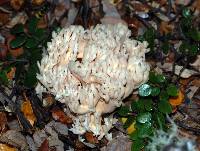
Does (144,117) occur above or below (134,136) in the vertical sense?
above

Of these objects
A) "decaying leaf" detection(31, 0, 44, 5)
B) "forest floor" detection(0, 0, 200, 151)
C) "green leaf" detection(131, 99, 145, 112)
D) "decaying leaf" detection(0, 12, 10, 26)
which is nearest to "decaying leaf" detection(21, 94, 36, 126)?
"forest floor" detection(0, 0, 200, 151)

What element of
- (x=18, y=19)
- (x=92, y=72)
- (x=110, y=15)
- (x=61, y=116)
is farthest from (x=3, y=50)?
(x=92, y=72)

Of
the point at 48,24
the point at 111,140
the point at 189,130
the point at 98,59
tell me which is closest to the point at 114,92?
the point at 98,59

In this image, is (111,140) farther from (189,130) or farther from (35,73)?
(35,73)

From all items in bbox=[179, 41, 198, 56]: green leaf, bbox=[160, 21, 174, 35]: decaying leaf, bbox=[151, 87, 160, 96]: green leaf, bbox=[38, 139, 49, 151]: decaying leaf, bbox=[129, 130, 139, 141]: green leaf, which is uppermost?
bbox=[179, 41, 198, 56]: green leaf

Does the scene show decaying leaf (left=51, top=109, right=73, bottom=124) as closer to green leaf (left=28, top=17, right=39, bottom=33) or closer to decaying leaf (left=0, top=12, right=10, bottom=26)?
green leaf (left=28, top=17, right=39, bottom=33)

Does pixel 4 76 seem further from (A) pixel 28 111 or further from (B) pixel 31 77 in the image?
(A) pixel 28 111
